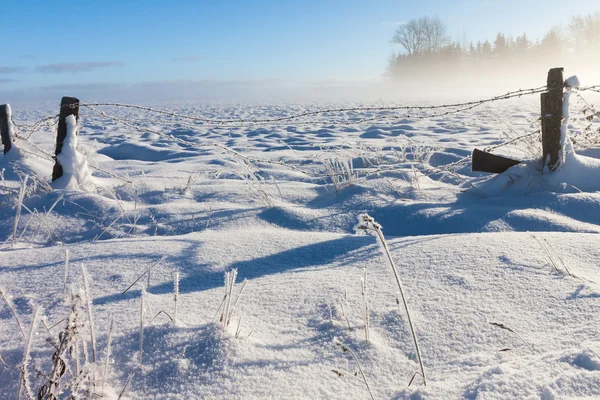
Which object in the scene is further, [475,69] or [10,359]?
[475,69]

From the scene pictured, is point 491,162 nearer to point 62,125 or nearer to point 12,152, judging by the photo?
point 62,125

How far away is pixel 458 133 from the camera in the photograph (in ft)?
23.2

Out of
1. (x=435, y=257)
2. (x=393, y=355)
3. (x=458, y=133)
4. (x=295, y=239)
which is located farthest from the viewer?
(x=458, y=133)

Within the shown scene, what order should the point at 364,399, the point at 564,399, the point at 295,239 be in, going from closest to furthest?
1. the point at 564,399
2. the point at 364,399
3. the point at 295,239

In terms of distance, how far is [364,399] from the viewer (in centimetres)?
97

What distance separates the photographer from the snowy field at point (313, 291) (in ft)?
3.30

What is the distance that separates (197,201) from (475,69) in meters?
54.1

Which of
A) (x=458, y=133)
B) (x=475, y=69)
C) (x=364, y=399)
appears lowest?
(x=364, y=399)

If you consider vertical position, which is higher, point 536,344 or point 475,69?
point 475,69

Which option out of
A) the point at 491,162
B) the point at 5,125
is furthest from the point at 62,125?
the point at 491,162

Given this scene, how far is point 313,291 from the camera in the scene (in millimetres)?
1503

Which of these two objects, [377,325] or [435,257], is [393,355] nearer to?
[377,325]

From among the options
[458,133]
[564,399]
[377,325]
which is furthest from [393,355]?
[458,133]

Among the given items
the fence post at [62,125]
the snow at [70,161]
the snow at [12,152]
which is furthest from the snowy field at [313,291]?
the snow at [12,152]
